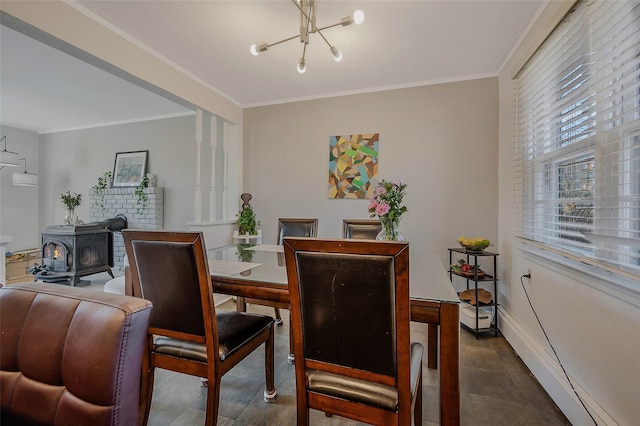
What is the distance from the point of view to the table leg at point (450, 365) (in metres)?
1.05

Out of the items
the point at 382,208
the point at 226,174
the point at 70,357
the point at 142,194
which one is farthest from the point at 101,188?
the point at 70,357

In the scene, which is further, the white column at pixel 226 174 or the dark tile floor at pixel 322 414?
the white column at pixel 226 174

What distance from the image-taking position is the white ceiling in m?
1.98

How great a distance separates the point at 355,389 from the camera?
Answer: 3.27 ft

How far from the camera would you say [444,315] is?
1.06 meters

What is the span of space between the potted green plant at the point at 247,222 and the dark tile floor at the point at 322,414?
173cm

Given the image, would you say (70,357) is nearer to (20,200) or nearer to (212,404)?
(212,404)

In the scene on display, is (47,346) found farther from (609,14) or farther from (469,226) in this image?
(469,226)

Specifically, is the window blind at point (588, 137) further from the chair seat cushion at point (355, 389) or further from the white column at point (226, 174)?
the white column at point (226, 174)

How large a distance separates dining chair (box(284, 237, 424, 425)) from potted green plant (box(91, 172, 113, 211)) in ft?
17.0

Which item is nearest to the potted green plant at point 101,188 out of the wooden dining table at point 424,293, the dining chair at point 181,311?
the wooden dining table at point 424,293

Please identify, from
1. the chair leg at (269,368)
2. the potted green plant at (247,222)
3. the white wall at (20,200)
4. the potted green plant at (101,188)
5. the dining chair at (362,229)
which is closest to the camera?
the chair leg at (269,368)

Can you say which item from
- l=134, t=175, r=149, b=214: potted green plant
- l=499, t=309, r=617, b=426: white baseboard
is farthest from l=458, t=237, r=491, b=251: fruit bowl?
l=134, t=175, r=149, b=214: potted green plant

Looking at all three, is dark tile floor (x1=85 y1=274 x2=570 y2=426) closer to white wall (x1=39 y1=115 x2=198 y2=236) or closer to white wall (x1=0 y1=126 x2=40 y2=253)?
white wall (x1=39 y1=115 x2=198 y2=236)
